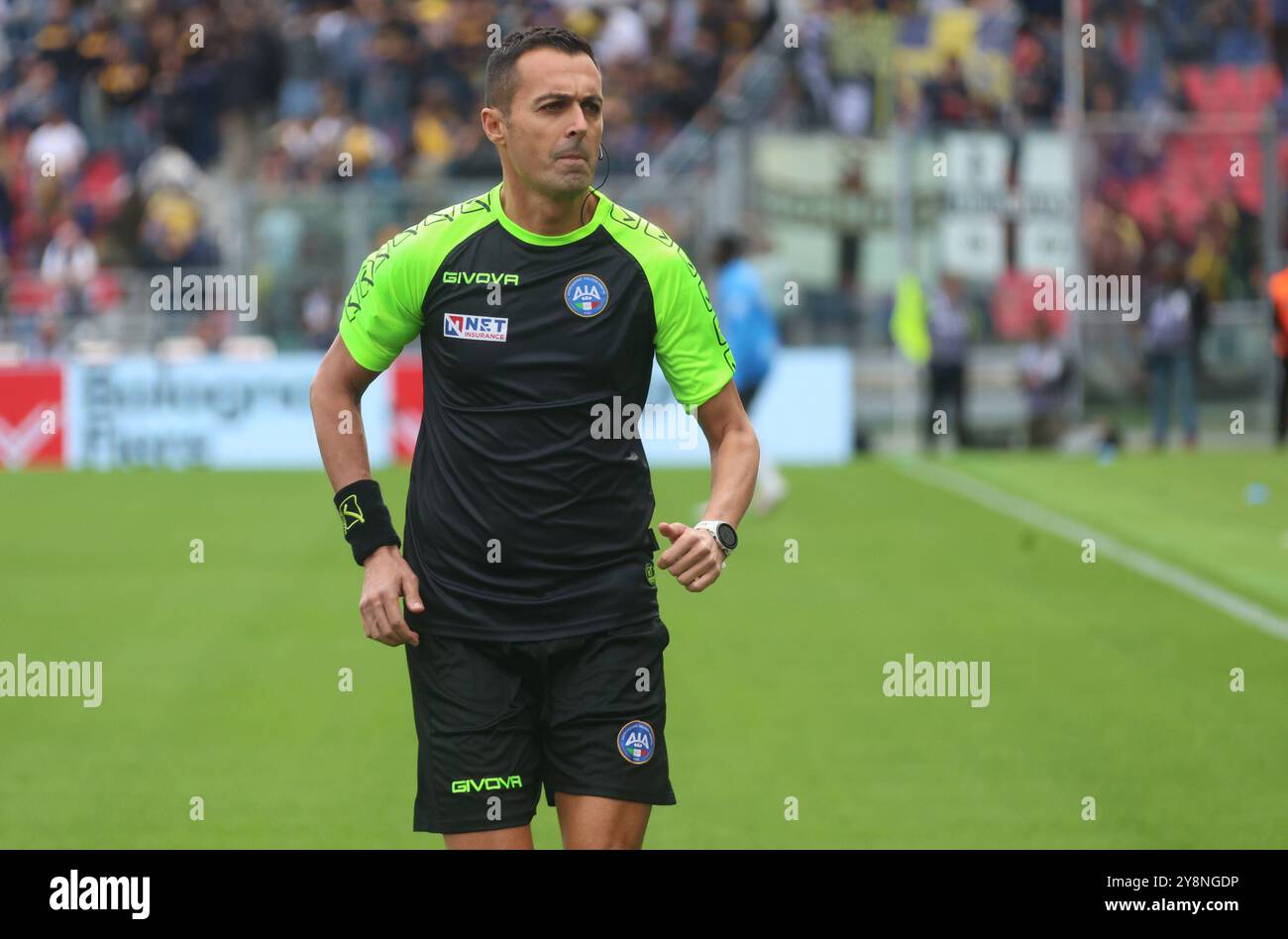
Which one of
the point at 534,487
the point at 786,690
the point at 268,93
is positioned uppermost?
the point at 268,93

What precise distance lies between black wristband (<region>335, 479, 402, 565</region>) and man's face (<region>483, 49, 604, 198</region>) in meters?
0.88

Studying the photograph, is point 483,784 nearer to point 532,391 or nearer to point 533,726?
point 533,726

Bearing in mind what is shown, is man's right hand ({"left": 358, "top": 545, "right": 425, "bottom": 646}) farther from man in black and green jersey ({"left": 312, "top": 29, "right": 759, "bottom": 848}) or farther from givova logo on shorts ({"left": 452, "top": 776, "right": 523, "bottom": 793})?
givova logo on shorts ({"left": 452, "top": 776, "right": 523, "bottom": 793})

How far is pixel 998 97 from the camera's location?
28094 mm

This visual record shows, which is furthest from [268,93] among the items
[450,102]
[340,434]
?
[340,434]

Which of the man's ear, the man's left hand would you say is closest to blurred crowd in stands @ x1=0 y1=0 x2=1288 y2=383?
the man's ear

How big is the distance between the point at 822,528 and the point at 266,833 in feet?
34.4

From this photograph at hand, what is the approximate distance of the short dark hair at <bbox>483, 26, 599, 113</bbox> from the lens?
512 centimetres

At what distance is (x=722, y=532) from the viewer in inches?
199

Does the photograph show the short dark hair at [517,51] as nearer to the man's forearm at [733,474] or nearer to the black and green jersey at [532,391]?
the black and green jersey at [532,391]

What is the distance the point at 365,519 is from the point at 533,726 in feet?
2.18

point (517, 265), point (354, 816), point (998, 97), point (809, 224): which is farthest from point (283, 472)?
point (517, 265)

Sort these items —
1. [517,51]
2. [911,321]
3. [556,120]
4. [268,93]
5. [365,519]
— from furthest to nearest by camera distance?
[268,93] → [911,321] → [365,519] → [517,51] → [556,120]

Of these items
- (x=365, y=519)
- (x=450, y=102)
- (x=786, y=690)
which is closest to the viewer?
(x=365, y=519)
